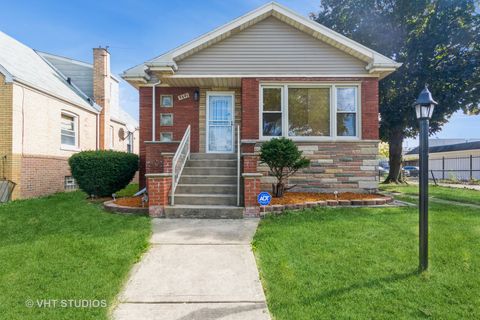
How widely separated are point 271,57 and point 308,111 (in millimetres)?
1943

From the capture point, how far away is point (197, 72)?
8.61 m

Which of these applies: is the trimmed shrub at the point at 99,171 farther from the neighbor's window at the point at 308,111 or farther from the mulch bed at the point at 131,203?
the neighbor's window at the point at 308,111

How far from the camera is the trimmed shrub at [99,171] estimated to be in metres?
8.19

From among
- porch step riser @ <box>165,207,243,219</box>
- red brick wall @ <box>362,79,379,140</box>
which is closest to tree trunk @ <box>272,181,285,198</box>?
porch step riser @ <box>165,207,243,219</box>

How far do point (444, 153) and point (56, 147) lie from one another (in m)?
34.9

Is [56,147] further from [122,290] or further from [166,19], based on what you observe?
[122,290]

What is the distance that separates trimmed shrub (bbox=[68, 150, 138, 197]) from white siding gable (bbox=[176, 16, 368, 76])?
3.15 m

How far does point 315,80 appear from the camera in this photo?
8.61 m

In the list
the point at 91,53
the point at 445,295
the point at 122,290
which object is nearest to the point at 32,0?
the point at 91,53

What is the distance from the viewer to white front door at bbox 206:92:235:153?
9.59 metres

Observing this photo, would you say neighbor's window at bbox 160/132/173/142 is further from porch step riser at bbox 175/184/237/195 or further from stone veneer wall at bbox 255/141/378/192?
stone veneer wall at bbox 255/141/378/192

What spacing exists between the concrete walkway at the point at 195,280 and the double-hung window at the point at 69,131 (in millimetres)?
9591

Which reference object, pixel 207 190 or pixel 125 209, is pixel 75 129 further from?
pixel 207 190

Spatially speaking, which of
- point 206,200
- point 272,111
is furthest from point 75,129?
point 206,200
